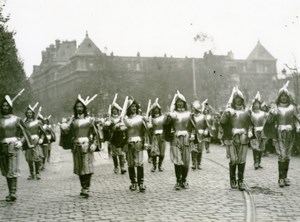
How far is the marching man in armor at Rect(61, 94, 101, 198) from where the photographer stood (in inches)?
424

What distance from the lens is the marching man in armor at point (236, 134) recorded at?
11.1 m

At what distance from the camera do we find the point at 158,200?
9.88m

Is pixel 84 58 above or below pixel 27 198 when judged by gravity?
above

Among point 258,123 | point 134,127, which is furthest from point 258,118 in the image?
point 134,127

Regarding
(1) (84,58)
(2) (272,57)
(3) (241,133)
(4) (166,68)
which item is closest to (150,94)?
(4) (166,68)

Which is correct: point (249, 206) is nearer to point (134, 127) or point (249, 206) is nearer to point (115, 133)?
point (134, 127)

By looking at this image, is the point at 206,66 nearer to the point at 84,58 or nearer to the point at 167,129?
the point at 84,58

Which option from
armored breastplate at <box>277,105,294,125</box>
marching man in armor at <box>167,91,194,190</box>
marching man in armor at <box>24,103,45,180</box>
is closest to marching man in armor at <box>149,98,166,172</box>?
marching man in armor at <box>24,103,45,180</box>

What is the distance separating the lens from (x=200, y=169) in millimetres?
15344

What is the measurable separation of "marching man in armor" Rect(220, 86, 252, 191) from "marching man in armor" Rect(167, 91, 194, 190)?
82 cm

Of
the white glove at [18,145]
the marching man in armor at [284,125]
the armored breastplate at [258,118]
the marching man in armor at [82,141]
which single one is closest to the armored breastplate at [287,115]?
the marching man in armor at [284,125]

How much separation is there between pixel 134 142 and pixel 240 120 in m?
2.36

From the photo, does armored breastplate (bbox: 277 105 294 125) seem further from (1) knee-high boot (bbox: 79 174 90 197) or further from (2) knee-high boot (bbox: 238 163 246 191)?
(1) knee-high boot (bbox: 79 174 90 197)

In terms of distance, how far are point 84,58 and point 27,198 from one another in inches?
3470
